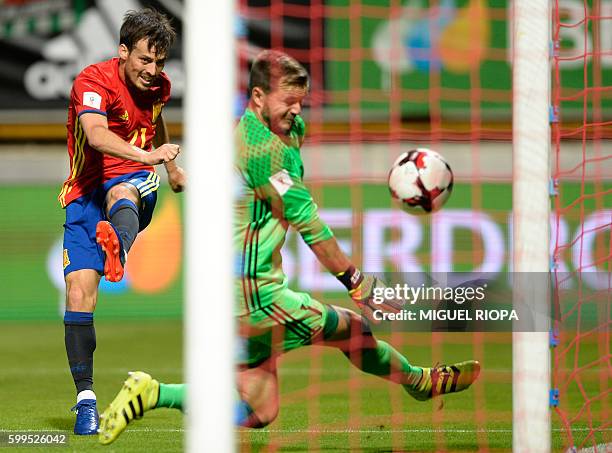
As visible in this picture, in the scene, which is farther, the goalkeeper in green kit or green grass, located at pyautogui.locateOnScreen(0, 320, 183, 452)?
green grass, located at pyautogui.locateOnScreen(0, 320, 183, 452)

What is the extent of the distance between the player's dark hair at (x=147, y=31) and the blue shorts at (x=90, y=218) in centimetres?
67

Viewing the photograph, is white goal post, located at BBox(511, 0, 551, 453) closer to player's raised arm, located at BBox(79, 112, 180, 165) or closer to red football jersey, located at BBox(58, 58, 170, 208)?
player's raised arm, located at BBox(79, 112, 180, 165)

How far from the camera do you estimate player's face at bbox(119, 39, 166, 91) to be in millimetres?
5770

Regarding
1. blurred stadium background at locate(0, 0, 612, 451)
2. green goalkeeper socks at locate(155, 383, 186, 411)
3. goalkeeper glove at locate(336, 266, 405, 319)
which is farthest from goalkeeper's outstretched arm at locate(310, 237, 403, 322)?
blurred stadium background at locate(0, 0, 612, 451)

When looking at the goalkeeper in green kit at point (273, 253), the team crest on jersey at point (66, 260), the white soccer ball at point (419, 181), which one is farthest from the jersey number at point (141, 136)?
the white soccer ball at point (419, 181)

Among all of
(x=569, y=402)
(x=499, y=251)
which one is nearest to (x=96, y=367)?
(x=569, y=402)

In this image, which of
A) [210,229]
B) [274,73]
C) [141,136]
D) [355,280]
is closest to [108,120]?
[141,136]

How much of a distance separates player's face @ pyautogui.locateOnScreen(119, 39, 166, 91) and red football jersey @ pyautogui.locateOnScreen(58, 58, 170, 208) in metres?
0.10

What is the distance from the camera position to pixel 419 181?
5332 millimetres

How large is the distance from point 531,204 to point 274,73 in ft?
4.11

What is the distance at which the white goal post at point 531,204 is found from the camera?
14.3ft

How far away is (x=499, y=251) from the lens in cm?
1347

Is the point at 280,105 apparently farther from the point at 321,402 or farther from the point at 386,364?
the point at 321,402

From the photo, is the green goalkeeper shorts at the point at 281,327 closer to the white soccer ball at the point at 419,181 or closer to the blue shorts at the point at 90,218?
the white soccer ball at the point at 419,181
